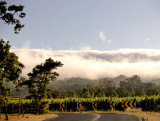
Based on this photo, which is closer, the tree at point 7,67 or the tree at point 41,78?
the tree at point 7,67

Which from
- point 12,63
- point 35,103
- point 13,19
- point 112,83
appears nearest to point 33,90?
point 35,103

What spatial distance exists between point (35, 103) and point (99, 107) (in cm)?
2154

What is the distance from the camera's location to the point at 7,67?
80.9 feet

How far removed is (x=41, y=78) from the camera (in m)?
32.9

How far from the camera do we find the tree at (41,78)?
32.7 metres

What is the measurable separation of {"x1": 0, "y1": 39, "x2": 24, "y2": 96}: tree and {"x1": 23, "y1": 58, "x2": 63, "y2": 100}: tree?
6142 mm

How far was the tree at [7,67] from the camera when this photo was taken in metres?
22.9

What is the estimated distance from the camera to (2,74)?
2302 cm

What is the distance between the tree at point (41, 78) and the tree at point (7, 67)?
614 centimetres

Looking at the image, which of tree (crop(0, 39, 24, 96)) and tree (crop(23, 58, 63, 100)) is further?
tree (crop(23, 58, 63, 100))

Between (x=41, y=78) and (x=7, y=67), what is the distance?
8968 millimetres

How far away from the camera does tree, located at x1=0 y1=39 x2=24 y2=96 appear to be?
22936mm

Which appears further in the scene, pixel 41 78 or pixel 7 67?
pixel 41 78

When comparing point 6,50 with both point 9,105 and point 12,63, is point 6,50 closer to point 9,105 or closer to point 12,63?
point 12,63
